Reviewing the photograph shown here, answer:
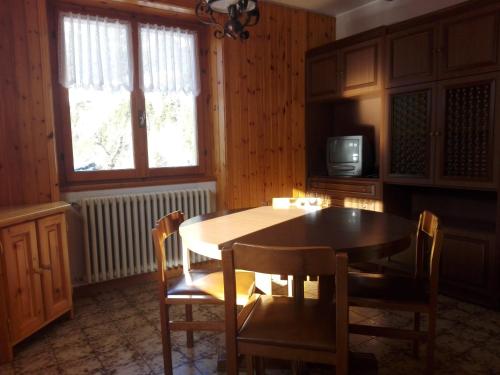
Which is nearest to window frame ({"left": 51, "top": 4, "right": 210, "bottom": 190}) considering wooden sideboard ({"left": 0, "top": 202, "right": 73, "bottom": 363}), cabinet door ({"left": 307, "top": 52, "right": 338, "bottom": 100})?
wooden sideboard ({"left": 0, "top": 202, "right": 73, "bottom": 363})

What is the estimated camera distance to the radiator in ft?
10.0

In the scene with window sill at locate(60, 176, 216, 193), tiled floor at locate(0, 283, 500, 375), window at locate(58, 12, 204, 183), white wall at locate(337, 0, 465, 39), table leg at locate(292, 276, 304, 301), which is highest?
white wall at locate(337, 0, 465, 39)

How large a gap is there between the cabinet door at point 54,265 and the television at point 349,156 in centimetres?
241

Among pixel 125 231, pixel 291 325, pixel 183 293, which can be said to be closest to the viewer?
pixel 291 325

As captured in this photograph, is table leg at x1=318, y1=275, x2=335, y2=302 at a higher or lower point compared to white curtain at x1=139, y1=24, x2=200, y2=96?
lower

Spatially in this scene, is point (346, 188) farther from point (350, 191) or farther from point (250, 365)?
point (250, 365)

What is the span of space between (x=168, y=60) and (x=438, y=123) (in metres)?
2.29

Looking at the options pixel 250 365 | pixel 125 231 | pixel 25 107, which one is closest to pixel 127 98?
pixel 25 107

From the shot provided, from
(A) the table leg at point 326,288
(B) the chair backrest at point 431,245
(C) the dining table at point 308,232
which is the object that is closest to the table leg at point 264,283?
(C) the dining table at point 308,232

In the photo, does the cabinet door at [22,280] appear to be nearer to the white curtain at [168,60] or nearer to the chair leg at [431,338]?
the white curtain at [168,60]

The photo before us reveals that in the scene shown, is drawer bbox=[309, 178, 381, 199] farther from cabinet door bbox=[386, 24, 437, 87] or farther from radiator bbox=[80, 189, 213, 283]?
radiator bbox=[80, 189, 213, 283]

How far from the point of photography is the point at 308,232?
1.77 m

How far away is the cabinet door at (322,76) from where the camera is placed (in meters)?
3.69

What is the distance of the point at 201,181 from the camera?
3641 mm
